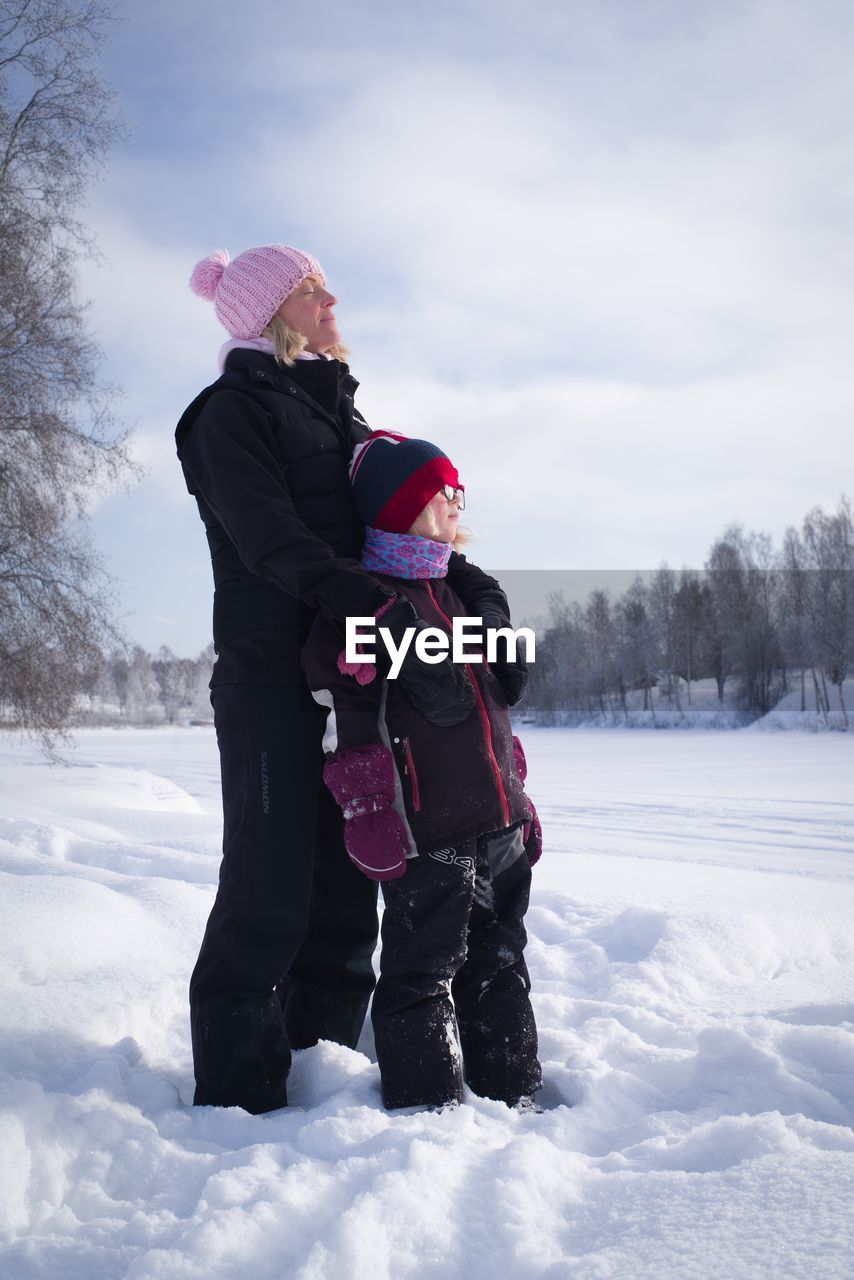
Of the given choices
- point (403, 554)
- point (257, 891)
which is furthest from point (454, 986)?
point (403, 554)

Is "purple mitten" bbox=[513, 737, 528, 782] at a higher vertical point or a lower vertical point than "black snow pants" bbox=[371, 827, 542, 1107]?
higher

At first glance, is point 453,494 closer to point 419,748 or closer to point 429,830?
point 419,748

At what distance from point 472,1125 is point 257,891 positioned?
66cm

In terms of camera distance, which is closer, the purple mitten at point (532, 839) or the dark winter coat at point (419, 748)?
the dark winter coat at point (419, 748)

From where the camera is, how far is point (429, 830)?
1.83 m

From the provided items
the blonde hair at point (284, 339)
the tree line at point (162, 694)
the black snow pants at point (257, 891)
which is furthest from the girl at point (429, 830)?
the tree line at point (162, 694)

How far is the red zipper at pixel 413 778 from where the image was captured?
182 centimetres

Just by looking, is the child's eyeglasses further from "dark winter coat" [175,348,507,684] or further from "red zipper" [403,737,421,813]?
"red zipper" [403,737,421,813]

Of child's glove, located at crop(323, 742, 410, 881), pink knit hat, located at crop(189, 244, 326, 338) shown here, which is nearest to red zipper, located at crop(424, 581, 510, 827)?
child's glove, located at crop(323, 742, 410, 881)

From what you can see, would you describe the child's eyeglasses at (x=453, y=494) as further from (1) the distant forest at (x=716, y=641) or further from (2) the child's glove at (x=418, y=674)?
(1) the distant forest at (x=716, y=641)

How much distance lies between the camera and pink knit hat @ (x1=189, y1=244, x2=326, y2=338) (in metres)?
2.16

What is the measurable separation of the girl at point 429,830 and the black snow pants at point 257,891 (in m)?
0.11

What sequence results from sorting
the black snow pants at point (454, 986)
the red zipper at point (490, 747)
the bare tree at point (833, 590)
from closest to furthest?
the black snow pants at point (454, 986) → the red zipper at point (490, 747) → the bare tree at point (833, 590)

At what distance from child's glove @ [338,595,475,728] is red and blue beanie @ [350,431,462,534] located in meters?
0.26
